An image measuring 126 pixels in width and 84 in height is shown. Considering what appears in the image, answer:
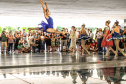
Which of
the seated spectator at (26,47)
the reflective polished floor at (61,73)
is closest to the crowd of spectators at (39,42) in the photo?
the seated spectator at (26,47)

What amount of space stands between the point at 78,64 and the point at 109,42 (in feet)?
17.4

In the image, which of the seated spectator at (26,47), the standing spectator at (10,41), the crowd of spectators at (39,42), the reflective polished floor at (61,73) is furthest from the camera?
the seated spectator at (26,47)

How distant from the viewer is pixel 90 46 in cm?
2664

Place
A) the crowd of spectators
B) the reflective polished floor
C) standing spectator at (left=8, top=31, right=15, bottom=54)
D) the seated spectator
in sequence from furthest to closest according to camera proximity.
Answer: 1. the seated spectator
2. the crowd of spectators
3. standing spectator at (left=8, top=31, right=15, bottom=54)
4. the reflective polished floor

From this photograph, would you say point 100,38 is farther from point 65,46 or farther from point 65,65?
point 65,65

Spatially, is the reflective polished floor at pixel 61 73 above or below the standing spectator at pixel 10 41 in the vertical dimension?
below

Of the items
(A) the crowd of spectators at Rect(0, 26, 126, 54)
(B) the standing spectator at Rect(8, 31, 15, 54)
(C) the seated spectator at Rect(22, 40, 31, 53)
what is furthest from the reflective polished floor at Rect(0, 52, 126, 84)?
(C) the seated spectator at Rect(22, 40, 31, 53)

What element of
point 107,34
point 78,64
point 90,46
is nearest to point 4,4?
point 90,46

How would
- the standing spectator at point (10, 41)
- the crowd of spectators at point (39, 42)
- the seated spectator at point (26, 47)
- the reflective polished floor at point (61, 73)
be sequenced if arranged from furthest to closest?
the seated spectator at point (26, 47), the crowd of spectators at point (39, 42), the standing spectator at point (10, 41), the reflective polished floor at point (61, 73)

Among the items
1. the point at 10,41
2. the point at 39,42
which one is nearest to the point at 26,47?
the point at 39,42

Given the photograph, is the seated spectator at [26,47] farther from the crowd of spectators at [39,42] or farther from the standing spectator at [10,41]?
the standing spectator at [10,41]

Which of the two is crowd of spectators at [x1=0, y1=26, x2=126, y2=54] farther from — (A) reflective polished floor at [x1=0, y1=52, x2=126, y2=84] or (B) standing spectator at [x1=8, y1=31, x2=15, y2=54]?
(A) reflective polished floor at [x1=0, y1=52, x2=126, y2=84]

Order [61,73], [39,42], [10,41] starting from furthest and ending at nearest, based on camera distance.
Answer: [39,42] → [10,41] → [61,73]

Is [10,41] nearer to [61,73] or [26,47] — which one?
[26,47]
